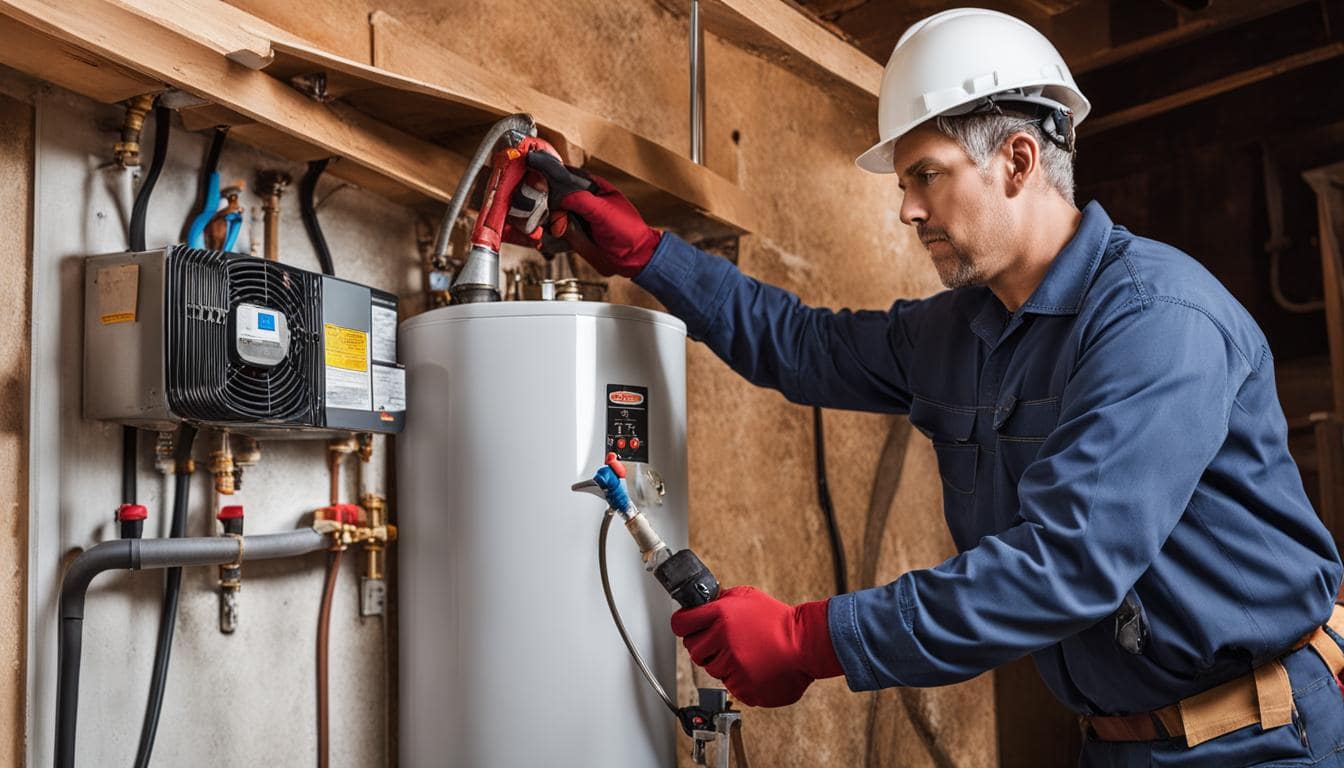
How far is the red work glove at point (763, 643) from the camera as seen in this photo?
1317mm

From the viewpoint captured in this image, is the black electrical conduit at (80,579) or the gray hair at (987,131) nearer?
the black electrical conduit at (80,579)

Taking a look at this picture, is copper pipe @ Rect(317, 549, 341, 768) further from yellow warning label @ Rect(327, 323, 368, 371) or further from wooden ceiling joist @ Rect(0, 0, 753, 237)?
wooden ceiling joist @ Rect(0, 0, 753, 237)

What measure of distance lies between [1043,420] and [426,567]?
839mm

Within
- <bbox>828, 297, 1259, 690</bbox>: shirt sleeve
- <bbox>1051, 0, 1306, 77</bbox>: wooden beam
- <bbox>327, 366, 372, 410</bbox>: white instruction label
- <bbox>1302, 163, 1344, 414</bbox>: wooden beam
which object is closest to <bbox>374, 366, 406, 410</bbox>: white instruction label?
<bbox>327, 366, 372, 410</bbox>: white instruction label

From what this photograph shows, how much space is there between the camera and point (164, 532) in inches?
56.2

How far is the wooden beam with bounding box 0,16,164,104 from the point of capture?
3.90 feet

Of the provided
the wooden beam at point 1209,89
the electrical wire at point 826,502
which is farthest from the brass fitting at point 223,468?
the wooden beam at point 1209,89

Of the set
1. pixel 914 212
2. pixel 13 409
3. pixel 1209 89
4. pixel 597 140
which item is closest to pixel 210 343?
pixel 13 409

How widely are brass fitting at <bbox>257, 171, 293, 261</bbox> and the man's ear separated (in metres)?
0.99

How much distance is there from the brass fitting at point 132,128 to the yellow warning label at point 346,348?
31 centimetres

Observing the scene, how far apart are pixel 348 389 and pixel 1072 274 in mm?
958

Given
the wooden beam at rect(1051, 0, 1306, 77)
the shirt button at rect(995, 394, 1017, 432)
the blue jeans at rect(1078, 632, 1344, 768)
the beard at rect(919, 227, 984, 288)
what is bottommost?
the blue jeans at rect(1078, 632, 1344, 768)

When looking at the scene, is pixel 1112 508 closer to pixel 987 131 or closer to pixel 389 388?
pixel 987 131

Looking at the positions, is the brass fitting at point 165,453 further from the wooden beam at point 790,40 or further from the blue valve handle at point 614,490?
the wooden beam at point 790,40
